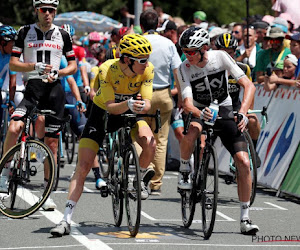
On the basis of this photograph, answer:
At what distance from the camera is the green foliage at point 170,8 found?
4362cm

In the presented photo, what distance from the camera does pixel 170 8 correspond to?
47.8 meters

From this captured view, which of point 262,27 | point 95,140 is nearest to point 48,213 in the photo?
point 95,140

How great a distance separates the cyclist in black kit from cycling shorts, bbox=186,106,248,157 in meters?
2.21

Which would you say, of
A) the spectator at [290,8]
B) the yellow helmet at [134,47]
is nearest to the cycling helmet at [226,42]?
the yellow helmet at [134,47]

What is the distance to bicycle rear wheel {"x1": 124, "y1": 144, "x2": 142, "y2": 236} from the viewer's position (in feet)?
31.0

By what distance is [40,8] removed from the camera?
11.3m

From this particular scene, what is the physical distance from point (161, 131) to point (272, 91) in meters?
1.94

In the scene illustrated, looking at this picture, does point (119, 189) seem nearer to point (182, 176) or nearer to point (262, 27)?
point (182, 176)

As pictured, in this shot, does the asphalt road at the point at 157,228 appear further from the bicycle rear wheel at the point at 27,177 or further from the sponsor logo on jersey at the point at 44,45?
the sponsor logo on jersey at the point at 44,45

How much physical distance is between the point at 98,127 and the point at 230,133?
4.36ft

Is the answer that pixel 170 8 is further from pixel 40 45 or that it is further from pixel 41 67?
pixel 41 67

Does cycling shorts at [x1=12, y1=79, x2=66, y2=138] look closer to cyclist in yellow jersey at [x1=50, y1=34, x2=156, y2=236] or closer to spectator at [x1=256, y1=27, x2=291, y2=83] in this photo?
cyclist in yellow jersey at [x1=50, y1=34, x2=156, y2=236]

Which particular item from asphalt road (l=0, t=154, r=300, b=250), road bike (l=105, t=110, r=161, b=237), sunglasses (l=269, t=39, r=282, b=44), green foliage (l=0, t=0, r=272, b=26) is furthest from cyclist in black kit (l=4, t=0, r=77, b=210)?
green foliage (l=0, t=0, r=272, b=26)

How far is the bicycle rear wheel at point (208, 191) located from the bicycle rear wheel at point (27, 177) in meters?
1.69
